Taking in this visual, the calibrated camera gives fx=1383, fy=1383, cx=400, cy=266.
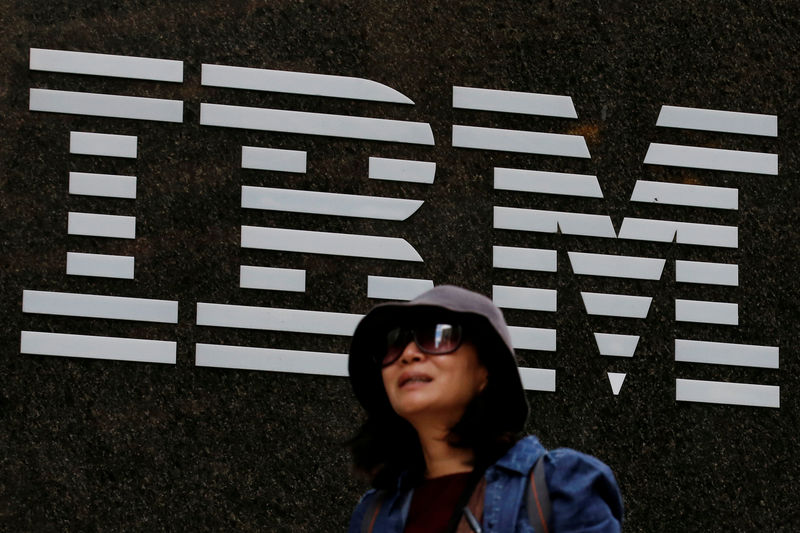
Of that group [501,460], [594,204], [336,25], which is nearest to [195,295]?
[336,25]

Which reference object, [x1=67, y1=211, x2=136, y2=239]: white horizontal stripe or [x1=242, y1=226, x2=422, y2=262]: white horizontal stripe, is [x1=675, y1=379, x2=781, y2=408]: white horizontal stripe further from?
[x1=67, y1=211, x2=136, y2=239]: white horizontal stripe

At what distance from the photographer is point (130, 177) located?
204 inches

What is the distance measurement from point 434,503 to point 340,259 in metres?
2.46

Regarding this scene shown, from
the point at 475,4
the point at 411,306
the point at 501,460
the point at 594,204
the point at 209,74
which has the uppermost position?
the point at 475,4

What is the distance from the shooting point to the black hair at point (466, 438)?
2.91 metres

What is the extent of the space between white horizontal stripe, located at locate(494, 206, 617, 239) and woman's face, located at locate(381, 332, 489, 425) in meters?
2.49

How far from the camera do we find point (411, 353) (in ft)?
9.61

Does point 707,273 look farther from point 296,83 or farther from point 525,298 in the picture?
point 296,83

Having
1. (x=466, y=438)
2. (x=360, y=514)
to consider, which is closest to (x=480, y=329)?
(x=466, y=438)

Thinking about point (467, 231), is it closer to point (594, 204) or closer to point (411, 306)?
point (594, 204)

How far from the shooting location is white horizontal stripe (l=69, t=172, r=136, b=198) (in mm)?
5129

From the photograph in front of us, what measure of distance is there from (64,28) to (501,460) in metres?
3.12

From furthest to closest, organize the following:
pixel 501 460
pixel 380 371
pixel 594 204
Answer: pixel 594 204 < pixel 380 371 < pixel 501 460

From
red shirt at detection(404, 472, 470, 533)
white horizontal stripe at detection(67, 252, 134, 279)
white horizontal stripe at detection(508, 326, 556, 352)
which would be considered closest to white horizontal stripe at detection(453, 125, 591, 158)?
white horizontal stripe at detection(508, 326, 556, 352)
